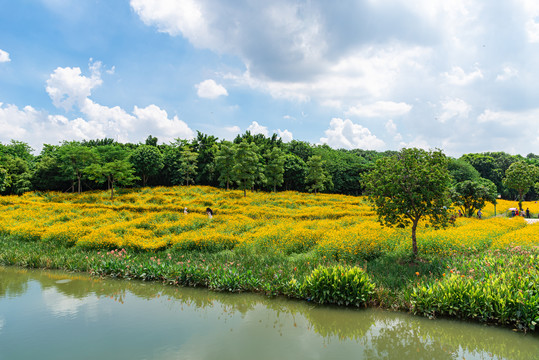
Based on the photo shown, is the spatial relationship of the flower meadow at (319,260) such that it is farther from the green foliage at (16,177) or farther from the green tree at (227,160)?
the green foliage at (16,177)

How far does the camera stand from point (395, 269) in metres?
11.2

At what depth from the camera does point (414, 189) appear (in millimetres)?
12633

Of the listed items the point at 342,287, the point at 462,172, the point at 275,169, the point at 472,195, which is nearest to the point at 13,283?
the point at 342,287

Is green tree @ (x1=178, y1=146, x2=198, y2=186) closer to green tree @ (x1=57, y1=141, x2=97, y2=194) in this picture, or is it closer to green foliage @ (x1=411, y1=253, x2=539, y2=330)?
green tree @ (x1=57, y1=141, x2=97, y2=194)

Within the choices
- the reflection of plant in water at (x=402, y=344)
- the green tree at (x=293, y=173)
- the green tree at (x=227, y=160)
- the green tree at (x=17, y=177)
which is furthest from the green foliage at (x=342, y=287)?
the green tree at (x=17, y=177)

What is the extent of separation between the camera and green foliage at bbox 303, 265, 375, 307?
923cm

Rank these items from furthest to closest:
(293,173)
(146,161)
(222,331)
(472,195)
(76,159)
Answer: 1. (293,173)
2. (146,161)
3. (76,159)
4. (472,195)
5. (222,331)

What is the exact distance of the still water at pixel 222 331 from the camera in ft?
22.0

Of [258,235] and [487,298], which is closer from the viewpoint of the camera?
[487,298]

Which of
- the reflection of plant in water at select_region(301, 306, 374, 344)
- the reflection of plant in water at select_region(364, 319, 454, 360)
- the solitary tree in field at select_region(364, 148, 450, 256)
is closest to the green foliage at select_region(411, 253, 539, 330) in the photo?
the reflection of plant in water at select_region(364, 319, 454, 360)

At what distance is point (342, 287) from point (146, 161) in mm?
48404

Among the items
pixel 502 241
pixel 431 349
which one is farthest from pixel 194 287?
pixel 502 241

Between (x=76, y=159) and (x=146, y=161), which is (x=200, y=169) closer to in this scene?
(x=146, y=161)

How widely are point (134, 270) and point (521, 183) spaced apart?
47.3 m
